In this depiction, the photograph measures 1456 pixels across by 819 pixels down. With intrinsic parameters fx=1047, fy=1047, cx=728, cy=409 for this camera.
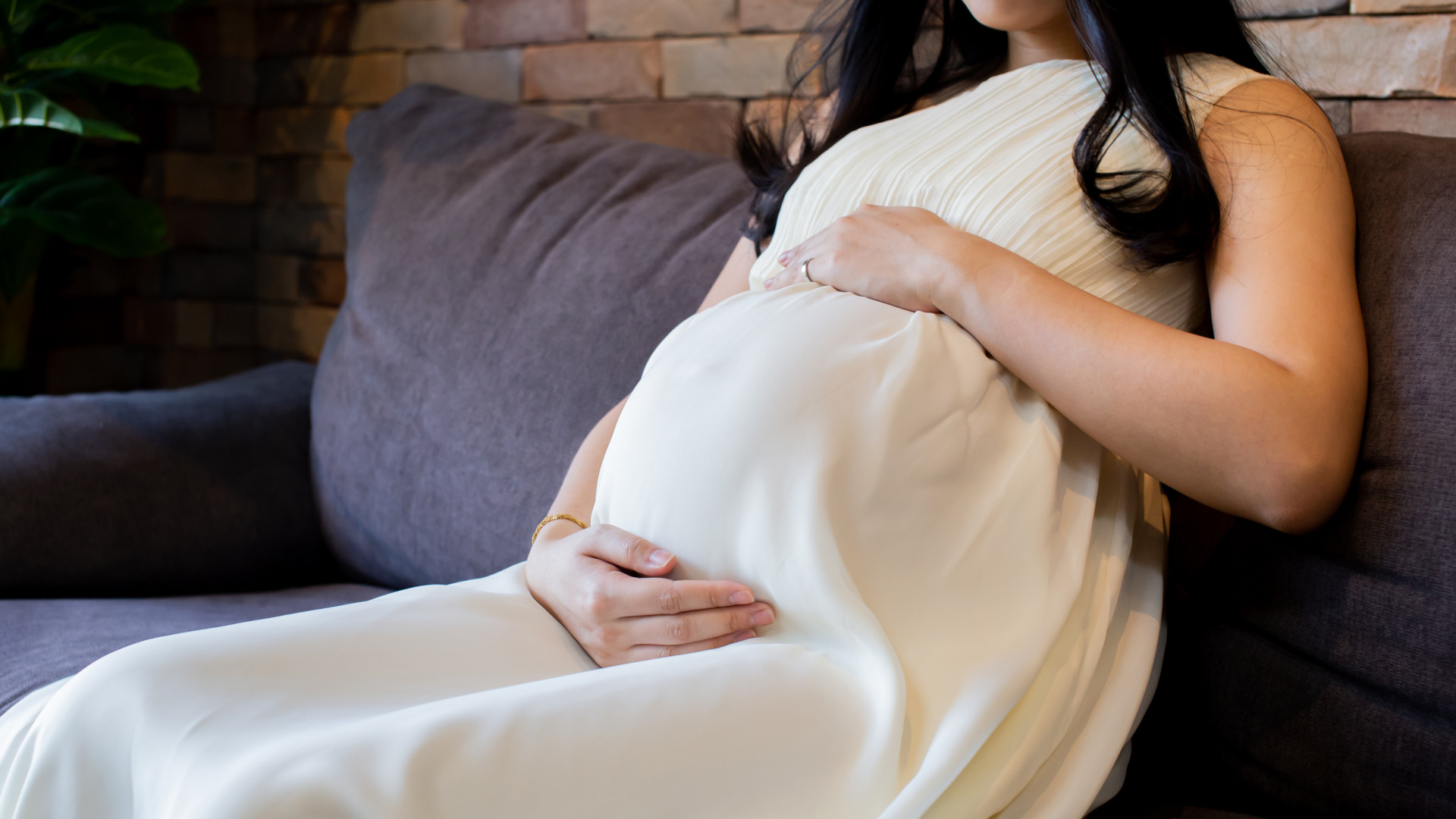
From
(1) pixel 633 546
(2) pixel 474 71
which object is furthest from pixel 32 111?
(1) pixel 633 546

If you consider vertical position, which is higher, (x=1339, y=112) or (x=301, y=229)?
(x=1339, y=112)

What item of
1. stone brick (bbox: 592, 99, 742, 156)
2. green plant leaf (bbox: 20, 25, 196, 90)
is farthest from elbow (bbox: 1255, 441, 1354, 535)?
green plant leaf (bbox: 20, 25, 196, 90)

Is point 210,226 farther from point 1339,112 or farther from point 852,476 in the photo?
point 1339,112

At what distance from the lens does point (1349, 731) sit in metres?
0.77

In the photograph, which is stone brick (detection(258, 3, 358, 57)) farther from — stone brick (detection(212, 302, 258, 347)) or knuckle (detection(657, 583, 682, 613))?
knuckle (detection(657, 583, 682, 613))

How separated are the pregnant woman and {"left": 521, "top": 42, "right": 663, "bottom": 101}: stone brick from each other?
899 millimetres

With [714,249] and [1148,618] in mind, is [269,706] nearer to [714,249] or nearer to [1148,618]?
[1148,618]

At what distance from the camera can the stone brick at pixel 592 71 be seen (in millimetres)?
1761

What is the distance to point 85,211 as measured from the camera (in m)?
1.61

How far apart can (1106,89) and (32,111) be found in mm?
1330

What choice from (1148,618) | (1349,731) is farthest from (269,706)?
(1349,731)

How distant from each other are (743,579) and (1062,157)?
470 mm

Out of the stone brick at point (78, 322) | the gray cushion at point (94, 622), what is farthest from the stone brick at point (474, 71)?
the gray cushion at point (94, 622)

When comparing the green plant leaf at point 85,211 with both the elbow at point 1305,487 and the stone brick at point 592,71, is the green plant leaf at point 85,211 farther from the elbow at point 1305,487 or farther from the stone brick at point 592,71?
the elbow at point 1305,487
